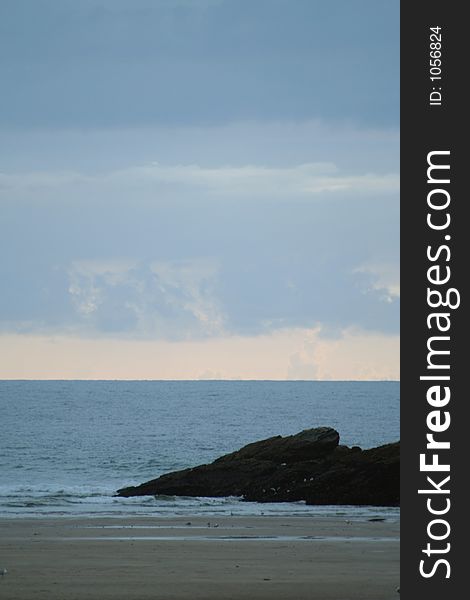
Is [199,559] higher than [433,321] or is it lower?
lower

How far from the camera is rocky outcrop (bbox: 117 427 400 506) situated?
Answer: 3134cm

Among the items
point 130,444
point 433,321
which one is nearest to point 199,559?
point 433,321

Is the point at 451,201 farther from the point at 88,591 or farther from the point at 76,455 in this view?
the point at 76,455

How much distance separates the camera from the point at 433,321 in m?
9.12

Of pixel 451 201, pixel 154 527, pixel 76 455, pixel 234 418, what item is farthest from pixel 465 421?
pixel 234 418

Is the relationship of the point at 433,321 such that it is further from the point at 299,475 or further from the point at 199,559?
the point at 299,475

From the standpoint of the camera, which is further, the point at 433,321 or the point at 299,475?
the point at 299,475

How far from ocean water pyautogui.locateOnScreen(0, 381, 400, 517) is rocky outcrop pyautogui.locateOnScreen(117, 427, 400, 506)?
3.27 ft


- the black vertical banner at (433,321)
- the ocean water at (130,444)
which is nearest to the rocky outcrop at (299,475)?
the ocean water at (130,444)

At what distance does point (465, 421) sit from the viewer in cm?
920

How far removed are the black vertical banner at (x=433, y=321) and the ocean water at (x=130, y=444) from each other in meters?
19.6

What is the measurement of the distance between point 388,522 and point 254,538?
5062 millimetres

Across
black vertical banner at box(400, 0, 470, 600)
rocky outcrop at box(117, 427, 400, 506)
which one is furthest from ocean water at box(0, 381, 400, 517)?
black vertical banner at box(400, 0, 470, 600)

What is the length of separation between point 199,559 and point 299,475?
15951mm
